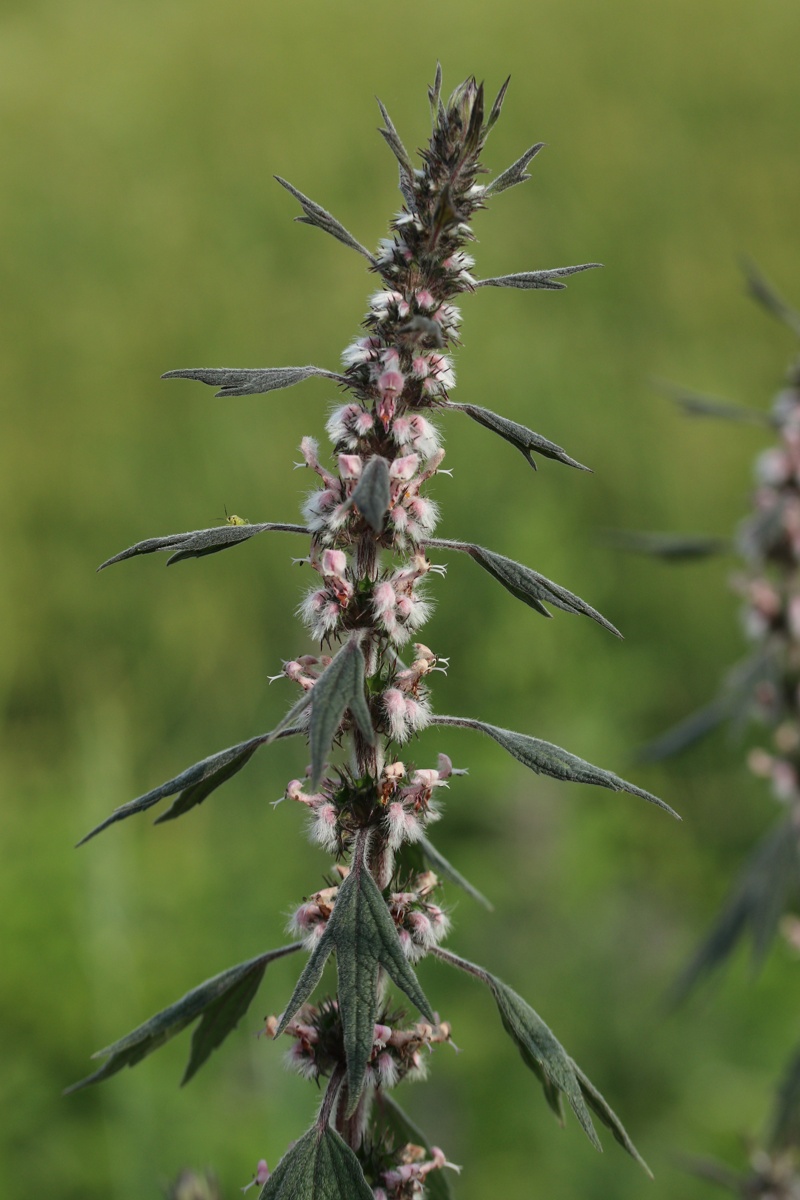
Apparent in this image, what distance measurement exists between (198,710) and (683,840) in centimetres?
233

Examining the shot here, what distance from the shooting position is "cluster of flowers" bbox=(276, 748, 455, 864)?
3.50 feet

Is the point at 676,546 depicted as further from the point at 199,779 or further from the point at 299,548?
the point at 299,548

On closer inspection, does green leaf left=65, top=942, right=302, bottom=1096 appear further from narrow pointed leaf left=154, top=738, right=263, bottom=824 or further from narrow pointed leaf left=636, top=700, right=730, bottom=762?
narrow pointed leaf left=636, top=700, right=730, bottom=762

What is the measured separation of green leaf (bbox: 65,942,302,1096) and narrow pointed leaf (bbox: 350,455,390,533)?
1.46ft

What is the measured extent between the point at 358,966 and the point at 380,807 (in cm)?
17

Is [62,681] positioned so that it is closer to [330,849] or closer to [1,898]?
[1,898]

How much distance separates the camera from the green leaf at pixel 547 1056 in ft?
3.29

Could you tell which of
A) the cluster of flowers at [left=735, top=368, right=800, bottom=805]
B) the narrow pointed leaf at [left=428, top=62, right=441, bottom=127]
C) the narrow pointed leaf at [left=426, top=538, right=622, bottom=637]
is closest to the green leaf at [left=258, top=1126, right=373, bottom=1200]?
the narrow pointed leaf at [left=426, top=538, right=622, bottom=637]

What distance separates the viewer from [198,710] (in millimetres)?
5703

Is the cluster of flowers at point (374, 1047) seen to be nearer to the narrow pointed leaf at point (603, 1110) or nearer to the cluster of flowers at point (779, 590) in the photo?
the narrow pointed leaf at point (603, 1110)

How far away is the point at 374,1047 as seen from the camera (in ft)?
3.55

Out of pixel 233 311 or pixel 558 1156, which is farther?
pixel 233 311

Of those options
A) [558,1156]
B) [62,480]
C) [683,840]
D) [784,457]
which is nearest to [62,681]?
[62,480]

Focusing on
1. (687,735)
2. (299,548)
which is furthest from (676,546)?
(299,548)
